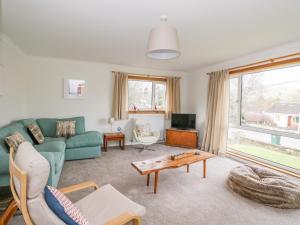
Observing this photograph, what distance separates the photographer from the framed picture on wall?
457 cm

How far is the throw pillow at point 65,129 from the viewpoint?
4.01m

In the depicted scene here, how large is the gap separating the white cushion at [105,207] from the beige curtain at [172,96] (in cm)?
413

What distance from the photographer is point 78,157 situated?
378 cm

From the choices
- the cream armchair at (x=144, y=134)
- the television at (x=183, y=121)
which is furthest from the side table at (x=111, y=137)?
the television at (x=183, y=121)

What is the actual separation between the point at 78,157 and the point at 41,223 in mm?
2994

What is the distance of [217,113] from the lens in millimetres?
4410

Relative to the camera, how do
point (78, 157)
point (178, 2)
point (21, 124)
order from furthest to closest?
point (78, 157) → point (21, 124) → point (178, 2)

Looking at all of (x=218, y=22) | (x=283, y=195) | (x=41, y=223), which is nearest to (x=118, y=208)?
(x=41, y=223)

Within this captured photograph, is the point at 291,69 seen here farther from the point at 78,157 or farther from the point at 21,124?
the point at 21,124

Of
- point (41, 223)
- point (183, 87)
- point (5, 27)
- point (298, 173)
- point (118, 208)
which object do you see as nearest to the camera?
point (41, 223)

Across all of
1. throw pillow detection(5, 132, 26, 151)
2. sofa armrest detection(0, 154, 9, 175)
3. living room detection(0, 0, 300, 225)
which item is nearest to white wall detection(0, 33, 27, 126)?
living room detection(0, 0, 300, 225)

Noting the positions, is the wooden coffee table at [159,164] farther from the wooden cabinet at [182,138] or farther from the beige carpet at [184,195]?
the wooden cabinet at [182,138]

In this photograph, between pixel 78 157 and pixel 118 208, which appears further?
pixel 78 157

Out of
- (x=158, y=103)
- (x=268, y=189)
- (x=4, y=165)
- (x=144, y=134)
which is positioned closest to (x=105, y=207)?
(x=4, y=165)
